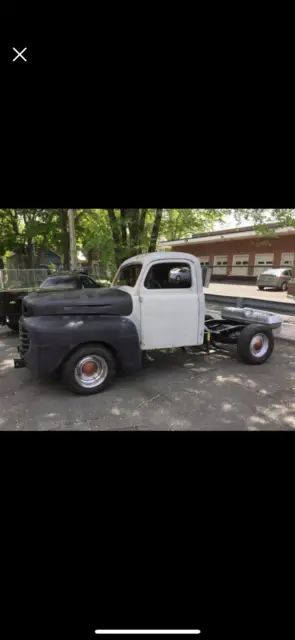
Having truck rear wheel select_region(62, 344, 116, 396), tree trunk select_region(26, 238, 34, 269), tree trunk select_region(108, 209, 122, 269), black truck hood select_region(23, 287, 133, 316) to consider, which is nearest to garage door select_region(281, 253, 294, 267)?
tree trunk select_region(108, 209, 122, 269)

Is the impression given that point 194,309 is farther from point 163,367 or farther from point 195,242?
point 195,242

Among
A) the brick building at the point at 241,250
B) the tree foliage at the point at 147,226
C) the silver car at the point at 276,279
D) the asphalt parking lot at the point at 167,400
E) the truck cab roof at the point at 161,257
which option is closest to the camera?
the asphalt parking lot at the point at 167,400

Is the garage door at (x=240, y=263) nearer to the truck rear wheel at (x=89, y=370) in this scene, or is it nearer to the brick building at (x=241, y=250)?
the brick building at (x=241, y=250)

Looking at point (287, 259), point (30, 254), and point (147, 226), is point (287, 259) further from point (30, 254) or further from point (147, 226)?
point (30, 254)

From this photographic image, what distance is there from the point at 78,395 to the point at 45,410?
56 centimetres

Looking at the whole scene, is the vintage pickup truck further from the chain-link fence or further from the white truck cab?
the chain-link fence

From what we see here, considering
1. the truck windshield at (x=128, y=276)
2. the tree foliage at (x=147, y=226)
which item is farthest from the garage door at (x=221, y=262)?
the truck windshield at (x=128, y=276)

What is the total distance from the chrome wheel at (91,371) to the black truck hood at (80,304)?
0.68 meters

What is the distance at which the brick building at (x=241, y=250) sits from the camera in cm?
2297

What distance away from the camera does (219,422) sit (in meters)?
3.70

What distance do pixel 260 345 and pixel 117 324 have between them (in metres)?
3.03

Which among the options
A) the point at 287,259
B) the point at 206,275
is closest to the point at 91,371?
the point at 206,275

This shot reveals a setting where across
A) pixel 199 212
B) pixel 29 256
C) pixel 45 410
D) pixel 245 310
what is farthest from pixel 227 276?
pixel 45 410

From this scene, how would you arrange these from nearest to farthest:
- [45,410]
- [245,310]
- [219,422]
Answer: [219,422]
[45,410]
[245,310]
